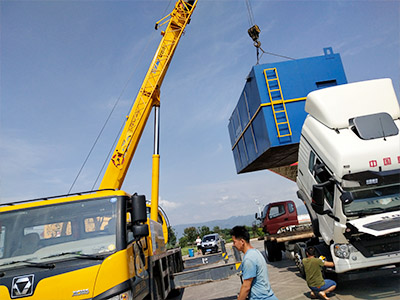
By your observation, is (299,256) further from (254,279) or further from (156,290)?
(254,279)

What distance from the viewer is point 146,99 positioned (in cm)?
862

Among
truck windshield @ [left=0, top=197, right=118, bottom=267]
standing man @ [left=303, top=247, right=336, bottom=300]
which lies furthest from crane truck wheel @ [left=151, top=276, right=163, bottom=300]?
standing man @ [left=303, top=247, right=336, bottom=300]

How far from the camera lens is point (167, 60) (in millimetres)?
9094

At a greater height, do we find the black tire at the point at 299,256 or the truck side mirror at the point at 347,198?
the truck side mirror at the point at 347,198

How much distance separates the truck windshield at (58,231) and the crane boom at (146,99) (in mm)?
3849

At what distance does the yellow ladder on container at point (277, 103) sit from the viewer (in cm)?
835

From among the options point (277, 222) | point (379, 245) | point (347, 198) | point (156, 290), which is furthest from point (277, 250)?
point (156, 290)

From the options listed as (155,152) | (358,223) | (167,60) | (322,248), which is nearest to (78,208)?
(155,152)

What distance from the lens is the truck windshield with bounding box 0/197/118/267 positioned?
369 cm

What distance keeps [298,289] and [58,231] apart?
504cm

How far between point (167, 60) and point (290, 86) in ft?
11.7

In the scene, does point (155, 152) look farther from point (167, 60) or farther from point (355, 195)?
point (355, 195)

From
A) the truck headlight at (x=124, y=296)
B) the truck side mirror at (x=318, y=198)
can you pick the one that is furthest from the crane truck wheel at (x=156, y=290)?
the truck side mirror at (x=318, y=198)

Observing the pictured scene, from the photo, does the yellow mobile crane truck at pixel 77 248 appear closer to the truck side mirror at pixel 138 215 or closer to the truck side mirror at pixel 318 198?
the truck side mirror at pixel 138 215
